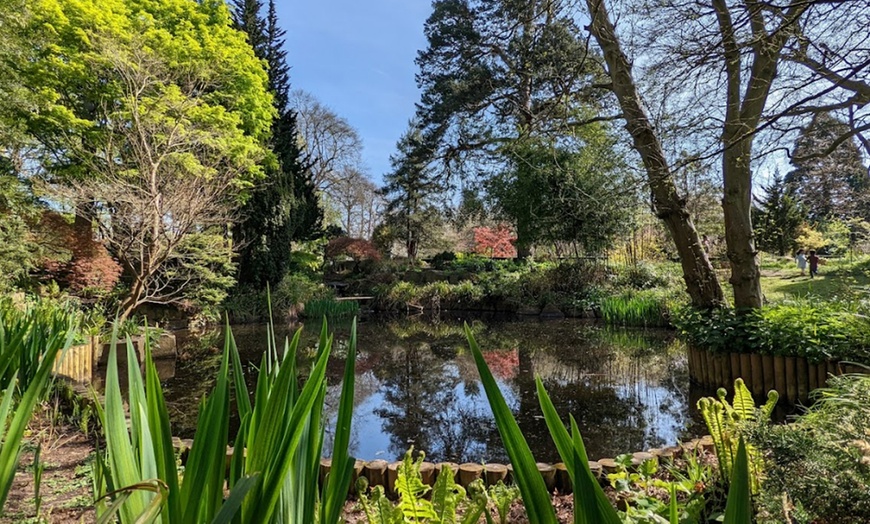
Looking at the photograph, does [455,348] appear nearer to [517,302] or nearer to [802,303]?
[802,303]

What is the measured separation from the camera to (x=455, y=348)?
294 inches

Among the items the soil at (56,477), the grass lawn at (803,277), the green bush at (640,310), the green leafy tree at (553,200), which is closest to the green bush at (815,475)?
the soil at (56,477)

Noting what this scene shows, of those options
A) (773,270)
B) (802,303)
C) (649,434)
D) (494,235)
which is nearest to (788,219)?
(773,270)

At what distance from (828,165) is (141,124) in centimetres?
1140

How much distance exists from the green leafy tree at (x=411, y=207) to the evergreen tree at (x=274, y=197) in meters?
3.64

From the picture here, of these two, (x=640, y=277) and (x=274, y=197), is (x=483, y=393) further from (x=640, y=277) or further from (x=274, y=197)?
(x=274, y=197)

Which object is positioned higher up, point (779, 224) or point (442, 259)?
point (779, 224)

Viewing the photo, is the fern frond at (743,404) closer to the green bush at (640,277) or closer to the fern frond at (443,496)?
the fern frond at (443,496)

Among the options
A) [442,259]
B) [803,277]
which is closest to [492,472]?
[442,259]

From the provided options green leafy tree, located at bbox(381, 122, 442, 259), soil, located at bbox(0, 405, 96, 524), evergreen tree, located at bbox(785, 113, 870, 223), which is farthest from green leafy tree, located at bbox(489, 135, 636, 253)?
soil, located at bbox(0, 405, 96, 524)

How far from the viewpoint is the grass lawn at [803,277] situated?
965 cm

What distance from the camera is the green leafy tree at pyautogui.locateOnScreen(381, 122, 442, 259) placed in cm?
1844

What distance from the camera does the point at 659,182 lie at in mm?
4008

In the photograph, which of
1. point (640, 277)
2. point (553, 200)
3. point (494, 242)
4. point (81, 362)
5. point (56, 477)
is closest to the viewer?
point (56, 477)
